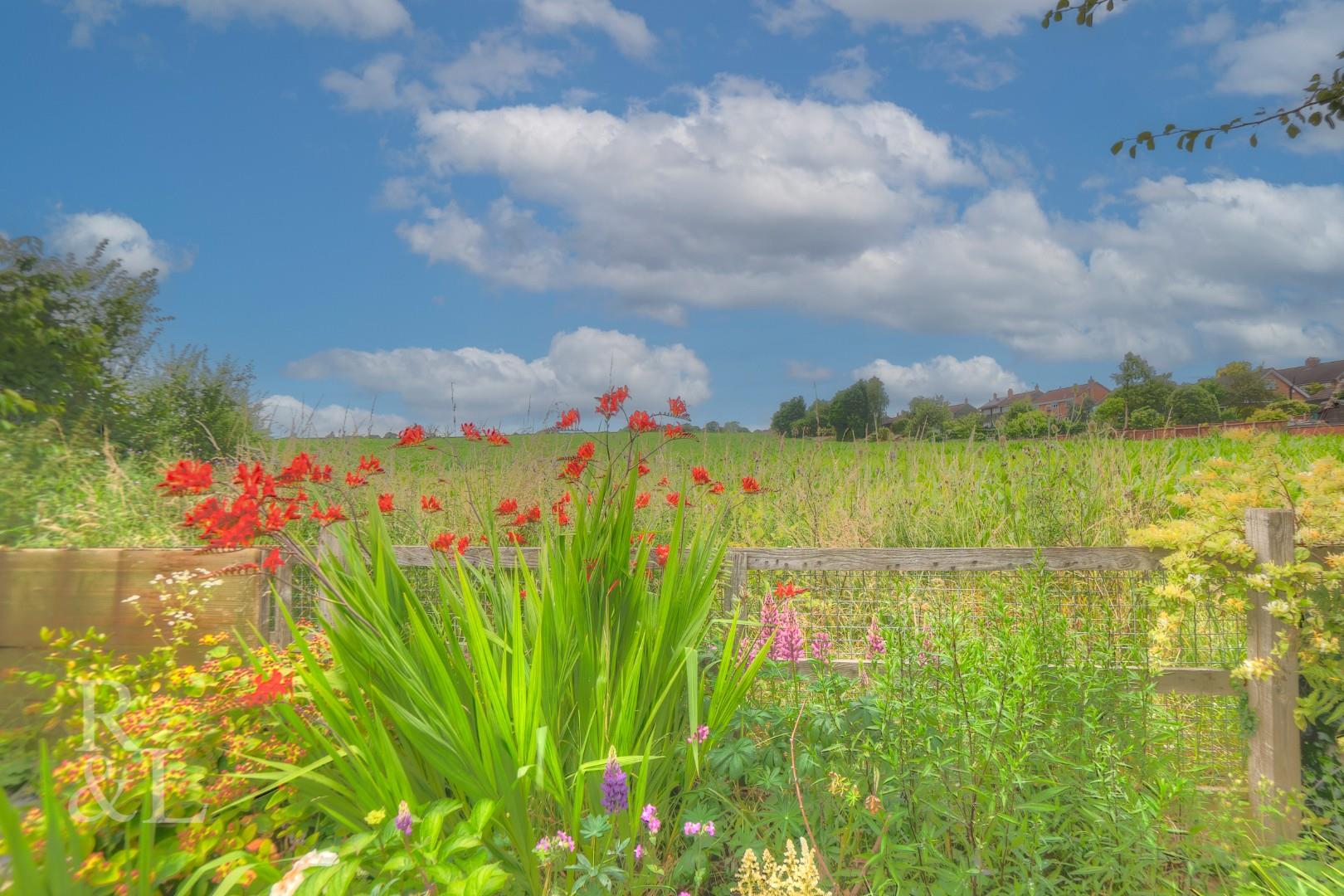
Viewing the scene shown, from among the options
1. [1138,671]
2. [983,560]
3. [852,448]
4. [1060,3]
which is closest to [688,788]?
[1138,671]

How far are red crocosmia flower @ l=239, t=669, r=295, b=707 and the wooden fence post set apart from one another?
4.30 m

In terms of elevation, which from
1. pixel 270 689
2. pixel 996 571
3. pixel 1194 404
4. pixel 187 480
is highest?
pixel 1194 404

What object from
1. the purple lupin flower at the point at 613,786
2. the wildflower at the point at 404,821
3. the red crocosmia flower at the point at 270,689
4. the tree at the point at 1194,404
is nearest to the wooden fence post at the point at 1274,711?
the purple lupin flower at the point at 613,786

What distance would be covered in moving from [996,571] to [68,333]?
830 cm

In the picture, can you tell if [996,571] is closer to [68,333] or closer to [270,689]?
[270,689]

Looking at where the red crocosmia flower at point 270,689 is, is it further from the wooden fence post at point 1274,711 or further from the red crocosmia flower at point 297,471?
the wooden fence post at point 1274,711

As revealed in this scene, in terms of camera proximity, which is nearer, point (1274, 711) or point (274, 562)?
point (274, 562)

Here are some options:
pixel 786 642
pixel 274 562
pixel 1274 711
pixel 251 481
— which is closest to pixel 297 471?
pixel 251 481

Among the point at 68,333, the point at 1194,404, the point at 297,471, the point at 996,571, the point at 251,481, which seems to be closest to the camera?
the point at 251,481

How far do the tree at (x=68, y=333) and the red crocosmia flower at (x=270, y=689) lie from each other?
19.5 ft

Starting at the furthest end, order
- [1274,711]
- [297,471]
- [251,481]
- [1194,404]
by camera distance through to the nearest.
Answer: [1194,404]
[1274,711]
[297,471]
[251,481]

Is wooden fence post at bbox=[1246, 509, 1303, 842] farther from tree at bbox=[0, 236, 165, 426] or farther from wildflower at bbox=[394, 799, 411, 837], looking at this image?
tree at bbox=[0, 236, 165, 426]

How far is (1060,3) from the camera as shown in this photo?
14.2 ft

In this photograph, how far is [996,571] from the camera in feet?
15.6
